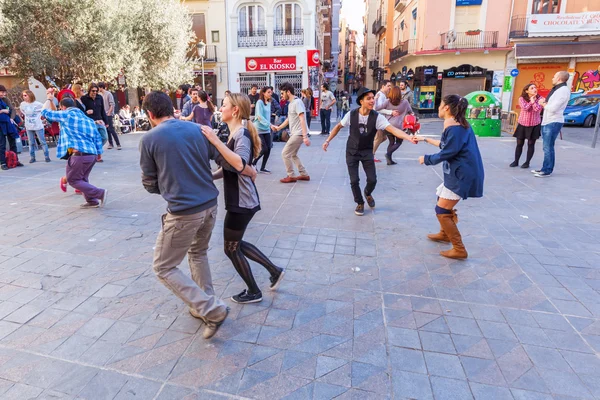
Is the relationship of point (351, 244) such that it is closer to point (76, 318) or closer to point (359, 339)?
point (359, 339)

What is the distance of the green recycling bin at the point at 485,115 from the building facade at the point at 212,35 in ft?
50.6

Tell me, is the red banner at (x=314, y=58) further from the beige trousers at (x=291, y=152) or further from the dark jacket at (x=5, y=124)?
the dark jacket at (x=5, y=124)

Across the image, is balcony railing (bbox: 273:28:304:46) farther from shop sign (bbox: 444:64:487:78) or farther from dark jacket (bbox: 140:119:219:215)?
Answer: dark jacket (bbox: 140:119:219:215)

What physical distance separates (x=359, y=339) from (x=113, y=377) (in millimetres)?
1682

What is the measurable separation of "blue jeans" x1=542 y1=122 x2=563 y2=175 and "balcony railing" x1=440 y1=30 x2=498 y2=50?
752 inches

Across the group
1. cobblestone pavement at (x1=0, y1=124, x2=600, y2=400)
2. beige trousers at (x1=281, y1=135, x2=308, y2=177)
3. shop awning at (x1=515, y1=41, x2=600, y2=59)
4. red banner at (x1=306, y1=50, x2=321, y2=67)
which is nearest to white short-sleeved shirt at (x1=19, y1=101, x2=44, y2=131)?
cobblestone pavement at (x1=0, y1=124, x2=600, y2=400)

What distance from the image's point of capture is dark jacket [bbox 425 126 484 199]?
3.98 m

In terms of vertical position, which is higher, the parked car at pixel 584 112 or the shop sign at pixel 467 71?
the shop sign at pixel 467 71

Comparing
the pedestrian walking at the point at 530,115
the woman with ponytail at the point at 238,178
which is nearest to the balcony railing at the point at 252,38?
the pedestrian walking at the point at 530,115

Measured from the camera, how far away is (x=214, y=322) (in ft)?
9.53

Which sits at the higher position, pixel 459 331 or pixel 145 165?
pixel 145 165

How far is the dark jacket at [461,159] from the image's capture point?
398 cm

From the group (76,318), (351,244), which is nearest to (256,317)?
(76,318)

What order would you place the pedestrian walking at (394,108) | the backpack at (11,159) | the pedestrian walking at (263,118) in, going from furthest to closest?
the backpack at (11,159)
the pedestrian walking at (394,108)
the pedestrian walking at (263,118)
